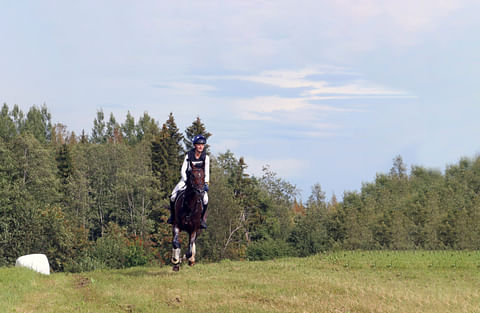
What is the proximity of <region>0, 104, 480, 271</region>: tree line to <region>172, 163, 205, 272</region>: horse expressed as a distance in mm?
18431

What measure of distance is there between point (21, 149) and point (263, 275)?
71.2 metres

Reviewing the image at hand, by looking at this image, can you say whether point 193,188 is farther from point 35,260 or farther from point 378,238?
point 378,238

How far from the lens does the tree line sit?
177ft

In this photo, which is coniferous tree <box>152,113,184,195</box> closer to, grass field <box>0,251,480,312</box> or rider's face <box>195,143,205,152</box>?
grass field <box>0,251,480,312</box>

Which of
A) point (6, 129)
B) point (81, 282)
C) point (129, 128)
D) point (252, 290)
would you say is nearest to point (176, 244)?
point (252, 290)

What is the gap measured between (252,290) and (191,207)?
13.8ft

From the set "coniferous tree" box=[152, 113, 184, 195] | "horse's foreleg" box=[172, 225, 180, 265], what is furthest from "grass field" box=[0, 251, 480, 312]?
"coniferous tree" box=[152, 113, 184, 195]

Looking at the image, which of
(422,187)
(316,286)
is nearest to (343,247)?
(422,187)

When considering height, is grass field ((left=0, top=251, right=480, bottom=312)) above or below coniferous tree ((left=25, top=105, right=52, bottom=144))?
below

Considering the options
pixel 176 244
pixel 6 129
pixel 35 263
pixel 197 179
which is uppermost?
pixel 6 129

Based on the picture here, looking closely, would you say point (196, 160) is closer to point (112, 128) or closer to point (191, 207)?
point (191, 207)

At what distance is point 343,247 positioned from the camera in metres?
62.8

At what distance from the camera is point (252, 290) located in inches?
877

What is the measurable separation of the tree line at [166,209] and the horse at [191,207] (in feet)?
60.5
